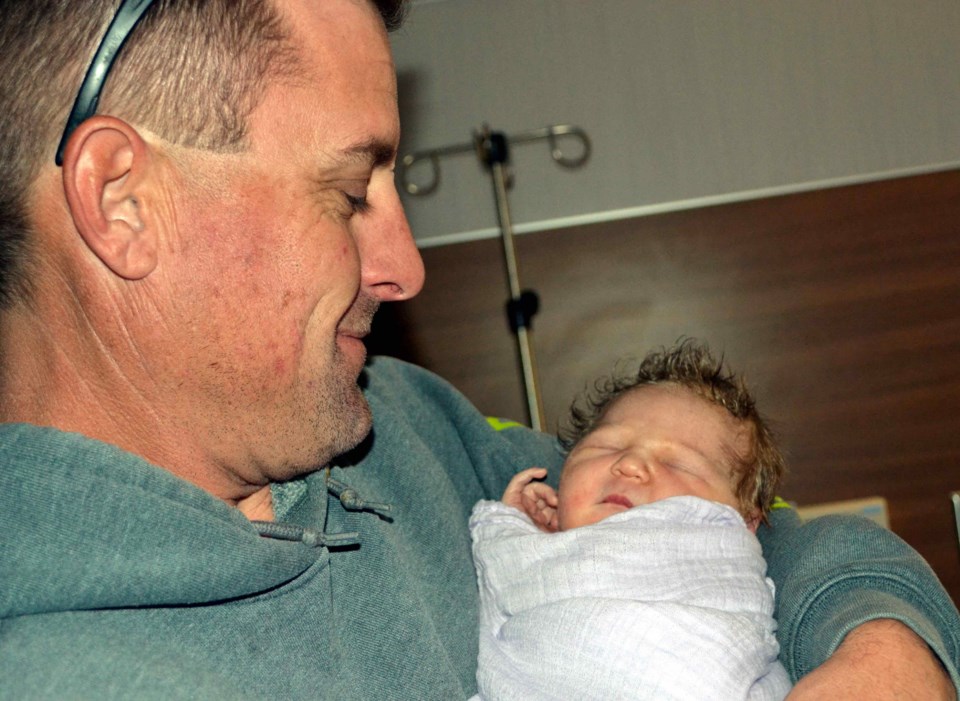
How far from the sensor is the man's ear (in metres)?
0.94

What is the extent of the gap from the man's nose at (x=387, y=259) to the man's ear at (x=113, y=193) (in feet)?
0.78

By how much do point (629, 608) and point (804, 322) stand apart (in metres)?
2.37

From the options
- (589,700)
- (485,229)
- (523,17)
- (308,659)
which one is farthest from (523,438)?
(523,17)

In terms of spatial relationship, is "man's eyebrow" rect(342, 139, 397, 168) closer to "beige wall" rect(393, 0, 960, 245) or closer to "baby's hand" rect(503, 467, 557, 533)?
"baby's hand" rect(503, 467, 557, 533)

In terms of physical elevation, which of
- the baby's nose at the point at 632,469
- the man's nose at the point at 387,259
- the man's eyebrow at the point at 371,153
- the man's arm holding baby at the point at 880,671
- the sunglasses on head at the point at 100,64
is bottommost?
the man's arm holding baby at the point at 880,671

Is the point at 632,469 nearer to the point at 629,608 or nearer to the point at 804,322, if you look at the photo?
the point at 629,608

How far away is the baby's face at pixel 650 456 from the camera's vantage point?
1.46 meters

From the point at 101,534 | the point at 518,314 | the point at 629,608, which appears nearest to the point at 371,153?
the point at 101,534

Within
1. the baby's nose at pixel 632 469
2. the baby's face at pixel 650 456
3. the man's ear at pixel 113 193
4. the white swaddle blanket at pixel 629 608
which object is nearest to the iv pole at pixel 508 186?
the baby's face at pixel 650 456

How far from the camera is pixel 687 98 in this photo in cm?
335

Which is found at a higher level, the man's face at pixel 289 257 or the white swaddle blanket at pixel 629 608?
the man's face at pixel 289 257

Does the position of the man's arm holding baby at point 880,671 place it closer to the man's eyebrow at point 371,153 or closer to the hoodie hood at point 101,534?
the hoodie hood at point 101,534

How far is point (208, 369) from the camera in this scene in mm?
1023

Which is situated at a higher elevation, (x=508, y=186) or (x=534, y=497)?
(x=508, y=186)
